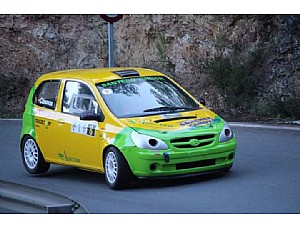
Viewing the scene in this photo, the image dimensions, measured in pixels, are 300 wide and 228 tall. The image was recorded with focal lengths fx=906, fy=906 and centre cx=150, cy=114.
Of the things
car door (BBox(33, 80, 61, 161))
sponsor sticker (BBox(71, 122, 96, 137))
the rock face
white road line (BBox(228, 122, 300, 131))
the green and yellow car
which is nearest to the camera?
the green and yellow car

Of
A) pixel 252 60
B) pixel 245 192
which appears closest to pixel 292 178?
pixel 245 192

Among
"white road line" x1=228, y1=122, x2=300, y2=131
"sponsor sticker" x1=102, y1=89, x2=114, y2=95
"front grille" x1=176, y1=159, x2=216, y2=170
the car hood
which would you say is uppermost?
"sponsor sticker" x1=102, y1=89, x2=114, y2=95

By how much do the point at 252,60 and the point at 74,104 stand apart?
9.00 m

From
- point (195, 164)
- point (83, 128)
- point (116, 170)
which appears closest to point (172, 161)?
point (195, 164)

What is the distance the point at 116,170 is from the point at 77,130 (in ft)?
3.74

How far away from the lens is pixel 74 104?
13180 millimetres

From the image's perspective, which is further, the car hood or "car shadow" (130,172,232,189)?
"car shadow" (130,172,232,189)

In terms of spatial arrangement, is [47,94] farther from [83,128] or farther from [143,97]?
[143,97]

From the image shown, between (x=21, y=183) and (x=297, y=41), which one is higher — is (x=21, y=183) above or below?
below

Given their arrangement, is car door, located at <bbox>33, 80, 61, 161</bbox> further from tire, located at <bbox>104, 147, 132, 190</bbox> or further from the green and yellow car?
tire, located at <bbox>104, 147, 132, 190</bbox>

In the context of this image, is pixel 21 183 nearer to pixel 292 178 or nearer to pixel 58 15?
pixel 292 178

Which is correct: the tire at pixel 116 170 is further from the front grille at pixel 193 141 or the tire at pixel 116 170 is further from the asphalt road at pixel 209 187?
the front grille at pixel 193 141

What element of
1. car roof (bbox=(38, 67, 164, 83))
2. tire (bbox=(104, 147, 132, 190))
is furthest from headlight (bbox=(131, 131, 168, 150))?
car roof (bbox=(38, 67, 164, 83))

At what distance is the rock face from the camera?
21.1 m
